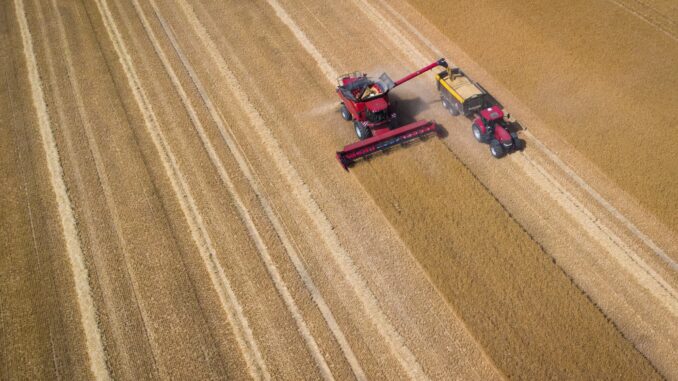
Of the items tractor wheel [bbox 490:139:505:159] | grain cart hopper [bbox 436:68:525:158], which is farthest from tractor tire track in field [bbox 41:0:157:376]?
grain cart hopper [bbox 436:68:525:158]

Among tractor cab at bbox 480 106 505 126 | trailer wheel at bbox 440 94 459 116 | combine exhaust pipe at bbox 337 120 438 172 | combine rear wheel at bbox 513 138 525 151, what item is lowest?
combine rear wheel at bbox 513 138 525 151

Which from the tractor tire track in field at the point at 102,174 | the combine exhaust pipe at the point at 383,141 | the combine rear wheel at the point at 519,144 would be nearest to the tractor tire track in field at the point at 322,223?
the combine exhaust pipe at the point at 383,141

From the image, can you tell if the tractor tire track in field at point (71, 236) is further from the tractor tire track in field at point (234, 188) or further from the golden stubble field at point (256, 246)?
the tractor tire track in field at point (234, 188)

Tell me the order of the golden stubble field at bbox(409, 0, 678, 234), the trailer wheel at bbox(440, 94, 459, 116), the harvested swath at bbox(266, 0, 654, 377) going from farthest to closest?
the trailer wheel at bbox(440, 94, 459, 116), the golden stubble field at bbox(409, 0, 678, 234), the harvested swath at bbox(266, 0, 654, 377)

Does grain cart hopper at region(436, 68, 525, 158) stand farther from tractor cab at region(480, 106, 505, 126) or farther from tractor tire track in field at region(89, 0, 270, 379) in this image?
tractor tire track in field at region(89, 0, 270, 379)

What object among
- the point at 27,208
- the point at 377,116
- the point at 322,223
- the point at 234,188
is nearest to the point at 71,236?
the point at 27,208
